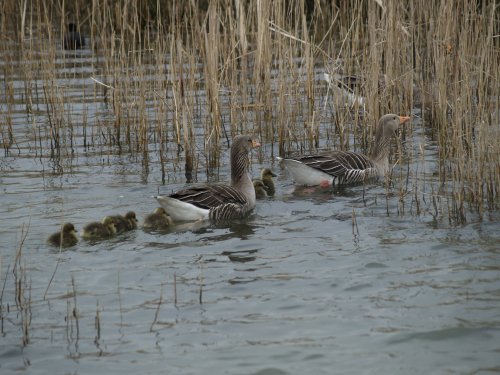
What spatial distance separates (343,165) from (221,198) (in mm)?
2253

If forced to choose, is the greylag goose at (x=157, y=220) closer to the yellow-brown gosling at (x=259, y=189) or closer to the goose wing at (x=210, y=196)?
the goose wing at (x=210, y=196)

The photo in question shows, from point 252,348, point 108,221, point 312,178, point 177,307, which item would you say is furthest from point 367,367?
point 312,178

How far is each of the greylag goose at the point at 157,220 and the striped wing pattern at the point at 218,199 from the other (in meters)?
0.31

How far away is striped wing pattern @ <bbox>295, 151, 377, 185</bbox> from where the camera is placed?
40.5 feet

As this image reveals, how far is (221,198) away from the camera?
36.2ft

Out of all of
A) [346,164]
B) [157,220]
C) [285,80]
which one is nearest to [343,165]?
[346,164]

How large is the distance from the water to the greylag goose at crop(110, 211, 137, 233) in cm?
10

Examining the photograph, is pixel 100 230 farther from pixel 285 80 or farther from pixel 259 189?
pixel 285 80

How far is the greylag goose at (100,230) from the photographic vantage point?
32.5ft

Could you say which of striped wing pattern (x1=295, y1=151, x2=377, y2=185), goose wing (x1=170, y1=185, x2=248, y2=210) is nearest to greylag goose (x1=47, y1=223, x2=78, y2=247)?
goose wing (x1=170, y1=185, x2=248, y2=210)

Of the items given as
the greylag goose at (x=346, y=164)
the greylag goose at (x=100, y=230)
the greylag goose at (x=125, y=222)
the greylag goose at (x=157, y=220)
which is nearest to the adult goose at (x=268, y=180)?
the greylag goose at (x=346, y=164)

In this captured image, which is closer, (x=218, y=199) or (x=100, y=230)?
(x=100, y=230)

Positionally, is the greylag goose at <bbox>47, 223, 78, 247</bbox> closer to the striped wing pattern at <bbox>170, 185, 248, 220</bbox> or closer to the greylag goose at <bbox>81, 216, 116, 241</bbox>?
the greylag goose at <bbox>81, 216, 116, 241</bbox>

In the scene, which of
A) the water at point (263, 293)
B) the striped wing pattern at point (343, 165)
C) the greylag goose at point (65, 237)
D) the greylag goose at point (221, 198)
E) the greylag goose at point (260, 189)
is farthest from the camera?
the striped wing pattern at point (343, 165)
